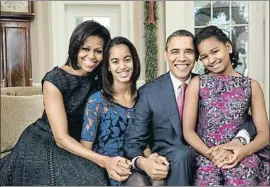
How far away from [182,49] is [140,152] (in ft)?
0.84

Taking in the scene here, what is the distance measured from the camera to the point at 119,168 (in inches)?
34.1

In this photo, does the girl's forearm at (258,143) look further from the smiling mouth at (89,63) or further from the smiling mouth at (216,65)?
the smiling mouth at (89,63)


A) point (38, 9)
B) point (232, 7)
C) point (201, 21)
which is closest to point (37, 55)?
point (38, 9)

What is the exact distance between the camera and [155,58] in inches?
119

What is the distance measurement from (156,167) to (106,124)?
175mm

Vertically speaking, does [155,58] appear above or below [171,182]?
above

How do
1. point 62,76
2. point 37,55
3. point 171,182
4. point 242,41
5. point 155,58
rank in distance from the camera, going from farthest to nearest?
point 37,55 → point 155,58 → point 242,41 → point 62,76 → point 171,182

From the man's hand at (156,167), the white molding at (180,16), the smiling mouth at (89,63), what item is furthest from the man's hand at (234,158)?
the white molding at (180,16)

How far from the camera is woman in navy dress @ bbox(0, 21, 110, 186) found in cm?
92

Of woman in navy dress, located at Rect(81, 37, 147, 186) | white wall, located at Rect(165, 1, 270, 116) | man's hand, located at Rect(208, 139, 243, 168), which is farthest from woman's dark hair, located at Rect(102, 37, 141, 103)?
white wall, located at Rect(165, 1, 270, 116)

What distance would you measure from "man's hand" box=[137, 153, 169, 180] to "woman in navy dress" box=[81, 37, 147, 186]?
0.30 ft

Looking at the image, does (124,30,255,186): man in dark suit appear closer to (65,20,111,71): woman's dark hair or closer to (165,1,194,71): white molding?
(65,20,111,71): woman's dark hair

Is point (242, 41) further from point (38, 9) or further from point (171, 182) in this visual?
point (171, 182)

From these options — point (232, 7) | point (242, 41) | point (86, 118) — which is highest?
point (232, 7)
